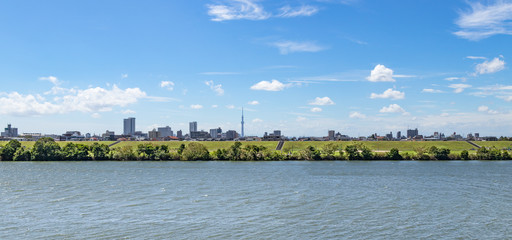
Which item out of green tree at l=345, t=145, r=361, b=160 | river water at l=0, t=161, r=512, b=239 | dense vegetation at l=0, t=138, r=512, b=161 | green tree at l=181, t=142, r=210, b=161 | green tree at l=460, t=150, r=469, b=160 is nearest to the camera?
river water at l=0, t=161, r=512, b=239

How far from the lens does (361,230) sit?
136 feet

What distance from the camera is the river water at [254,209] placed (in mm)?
40625

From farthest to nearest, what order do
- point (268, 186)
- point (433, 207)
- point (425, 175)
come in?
point (425, 175)
point (268, 186)
point (433, 207)

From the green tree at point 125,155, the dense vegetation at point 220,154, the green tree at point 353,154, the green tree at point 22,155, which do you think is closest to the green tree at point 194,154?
the dense vegetation at point 220,154

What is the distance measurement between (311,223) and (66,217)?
2695 cm

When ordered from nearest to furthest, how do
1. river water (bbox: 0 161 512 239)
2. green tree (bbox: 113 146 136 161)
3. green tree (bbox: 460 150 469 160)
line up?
river water (bbox: 0 161 512 239) < green tree (bbox: 460 150 469 160) < green tree (bbox: 113 146 136 161)

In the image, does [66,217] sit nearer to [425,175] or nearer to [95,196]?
[95,196]

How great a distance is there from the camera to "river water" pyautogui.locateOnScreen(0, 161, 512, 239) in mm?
40625

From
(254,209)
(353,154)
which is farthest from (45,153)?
(254,209)

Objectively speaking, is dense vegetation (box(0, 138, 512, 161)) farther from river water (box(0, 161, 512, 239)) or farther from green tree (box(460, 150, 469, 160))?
river water (box(0, 161, 512, 239))

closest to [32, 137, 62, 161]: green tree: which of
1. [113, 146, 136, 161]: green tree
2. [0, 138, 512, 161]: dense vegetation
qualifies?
[0, 138, 512, 161]: dense vegetation

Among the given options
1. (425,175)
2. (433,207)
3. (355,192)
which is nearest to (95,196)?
(355,192)

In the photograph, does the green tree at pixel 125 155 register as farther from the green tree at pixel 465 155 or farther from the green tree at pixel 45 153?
the green tree at pixel 465 155

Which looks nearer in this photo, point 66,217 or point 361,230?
point 361,230
